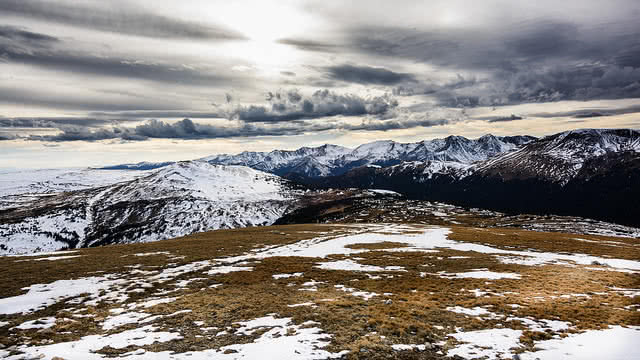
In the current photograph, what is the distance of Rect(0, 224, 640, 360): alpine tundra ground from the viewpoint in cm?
A: 1538

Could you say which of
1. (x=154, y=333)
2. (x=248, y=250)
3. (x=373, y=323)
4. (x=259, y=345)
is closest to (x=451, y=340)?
(x=373, y=323)

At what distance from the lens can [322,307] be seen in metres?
21.1

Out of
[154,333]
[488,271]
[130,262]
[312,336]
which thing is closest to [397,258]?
[488,271]

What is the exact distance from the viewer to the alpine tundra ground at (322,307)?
15383 millimetres

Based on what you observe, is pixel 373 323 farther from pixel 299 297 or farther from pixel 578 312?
pixel 578 312

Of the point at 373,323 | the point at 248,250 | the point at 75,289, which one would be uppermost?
the point at 373,323

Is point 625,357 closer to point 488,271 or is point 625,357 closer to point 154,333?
point 488,271

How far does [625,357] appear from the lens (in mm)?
13875

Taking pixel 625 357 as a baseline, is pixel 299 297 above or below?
below

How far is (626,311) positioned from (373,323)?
16550 millimetres

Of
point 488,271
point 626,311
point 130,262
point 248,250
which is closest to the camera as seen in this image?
point 626,311

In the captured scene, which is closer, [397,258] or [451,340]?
[451,340]

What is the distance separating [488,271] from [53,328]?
36.2 m

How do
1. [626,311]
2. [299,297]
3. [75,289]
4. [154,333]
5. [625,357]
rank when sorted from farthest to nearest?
[75,289]
[299,297]
[626,311]
[154,333]
[625,357]
